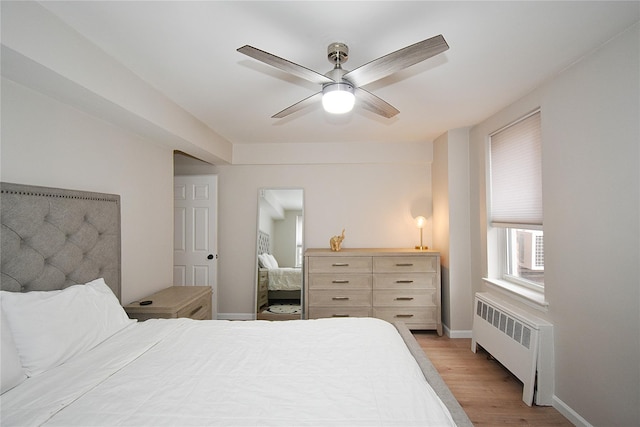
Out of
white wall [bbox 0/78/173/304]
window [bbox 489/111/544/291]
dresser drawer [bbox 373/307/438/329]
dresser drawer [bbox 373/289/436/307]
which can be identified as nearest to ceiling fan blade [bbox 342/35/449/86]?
window [bbox 489/111/544/291]

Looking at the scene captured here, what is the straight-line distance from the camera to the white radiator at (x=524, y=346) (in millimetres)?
2051

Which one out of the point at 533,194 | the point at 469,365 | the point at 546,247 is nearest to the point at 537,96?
the point at 533,194

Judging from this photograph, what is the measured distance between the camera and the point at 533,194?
232 cm

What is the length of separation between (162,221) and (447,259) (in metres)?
3.09

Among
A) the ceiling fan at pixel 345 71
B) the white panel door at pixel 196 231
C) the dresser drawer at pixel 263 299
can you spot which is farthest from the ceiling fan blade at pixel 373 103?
the dresser drawer at pixel 263 299

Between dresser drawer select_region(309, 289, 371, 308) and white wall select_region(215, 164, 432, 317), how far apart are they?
73 cm

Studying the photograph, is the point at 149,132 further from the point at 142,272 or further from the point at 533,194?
the point at 533,194

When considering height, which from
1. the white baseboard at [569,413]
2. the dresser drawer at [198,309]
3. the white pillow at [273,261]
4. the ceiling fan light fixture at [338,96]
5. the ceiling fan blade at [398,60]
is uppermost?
the ceiling fan blade at [398,60]

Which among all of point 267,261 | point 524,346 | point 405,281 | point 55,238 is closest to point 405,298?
point 405,281

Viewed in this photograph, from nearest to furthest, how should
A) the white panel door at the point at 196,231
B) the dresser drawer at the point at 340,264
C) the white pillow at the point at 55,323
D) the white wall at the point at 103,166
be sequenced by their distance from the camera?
the white pillow at the point at 55,323 < the white wall at the point at 103,166 < the dresser drawer at the point at 340,264 < the white panel door at the point at 196,231

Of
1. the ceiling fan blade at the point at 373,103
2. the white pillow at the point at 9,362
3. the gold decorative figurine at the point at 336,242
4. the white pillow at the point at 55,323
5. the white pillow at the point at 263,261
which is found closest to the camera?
the white pillow at the point at 9,362

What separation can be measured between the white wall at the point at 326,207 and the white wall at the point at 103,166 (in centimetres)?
107

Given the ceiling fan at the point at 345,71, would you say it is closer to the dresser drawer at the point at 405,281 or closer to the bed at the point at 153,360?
the bed at the point at 153,360

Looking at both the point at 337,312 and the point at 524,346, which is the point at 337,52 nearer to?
the point at 524,346
